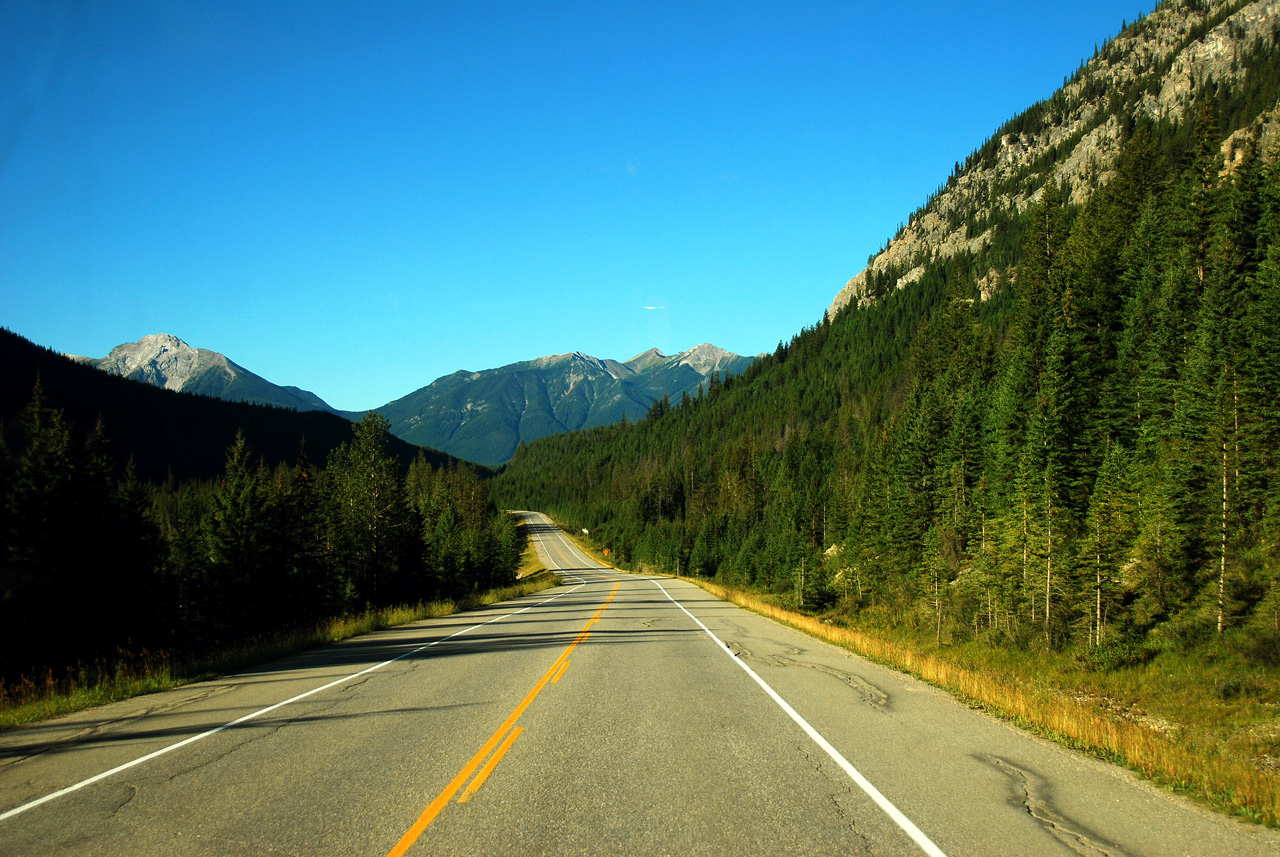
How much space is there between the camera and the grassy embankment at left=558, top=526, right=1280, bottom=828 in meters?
5.98

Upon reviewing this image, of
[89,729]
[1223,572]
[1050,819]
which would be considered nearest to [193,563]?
[89,729]

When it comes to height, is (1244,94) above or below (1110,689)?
above

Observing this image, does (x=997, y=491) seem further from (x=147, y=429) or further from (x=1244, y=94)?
(x=147, y=429)

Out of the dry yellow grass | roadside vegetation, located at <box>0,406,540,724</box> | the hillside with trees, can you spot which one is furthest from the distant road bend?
the hillside with trees

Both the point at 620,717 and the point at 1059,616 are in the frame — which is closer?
the point at 620,717

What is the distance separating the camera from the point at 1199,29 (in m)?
145

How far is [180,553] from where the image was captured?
43.6 m

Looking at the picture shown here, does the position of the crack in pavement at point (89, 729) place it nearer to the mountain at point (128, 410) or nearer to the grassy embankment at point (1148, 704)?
the grassy embankment at point (1148, 704)

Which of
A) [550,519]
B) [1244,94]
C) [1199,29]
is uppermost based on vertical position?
[1199,29]

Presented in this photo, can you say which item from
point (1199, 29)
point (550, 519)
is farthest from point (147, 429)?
point (1199, 29)

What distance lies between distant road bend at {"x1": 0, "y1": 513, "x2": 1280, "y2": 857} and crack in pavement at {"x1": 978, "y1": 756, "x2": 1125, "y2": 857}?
22mm

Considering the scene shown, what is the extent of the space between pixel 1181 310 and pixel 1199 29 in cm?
16966

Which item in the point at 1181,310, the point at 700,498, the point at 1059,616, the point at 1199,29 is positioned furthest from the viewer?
the point at 1199,29

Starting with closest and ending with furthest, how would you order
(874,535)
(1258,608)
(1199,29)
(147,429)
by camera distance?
1. (1258,608)
2. (874,535)
3. (1199,29)
4. (147,429)
